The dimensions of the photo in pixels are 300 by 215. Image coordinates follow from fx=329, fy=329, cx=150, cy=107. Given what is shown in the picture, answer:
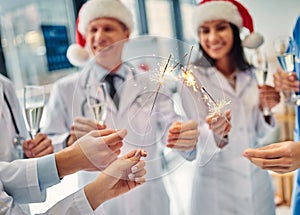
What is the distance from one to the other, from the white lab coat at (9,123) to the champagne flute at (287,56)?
2.28ft

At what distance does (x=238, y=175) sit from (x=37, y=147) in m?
0.63

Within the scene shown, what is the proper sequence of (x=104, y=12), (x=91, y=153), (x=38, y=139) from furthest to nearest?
(x=104, y=12), (x=38, y=139), (x=91, y=153)

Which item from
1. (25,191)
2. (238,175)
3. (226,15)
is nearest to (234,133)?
(238,175)

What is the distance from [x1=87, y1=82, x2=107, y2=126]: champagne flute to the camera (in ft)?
2.41

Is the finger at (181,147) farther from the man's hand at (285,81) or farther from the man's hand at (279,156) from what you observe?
the man's hand at (285,81)

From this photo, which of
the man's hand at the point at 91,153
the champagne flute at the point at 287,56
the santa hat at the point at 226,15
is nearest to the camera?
the man's hand at the point at 91,153

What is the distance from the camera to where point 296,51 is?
87 cm

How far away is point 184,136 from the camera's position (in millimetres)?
678

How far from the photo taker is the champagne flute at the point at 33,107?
2.48 feet

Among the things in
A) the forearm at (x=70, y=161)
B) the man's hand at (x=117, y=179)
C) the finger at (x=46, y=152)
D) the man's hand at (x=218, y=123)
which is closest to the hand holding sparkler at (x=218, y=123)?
the man's hand at (x=218, y=123)

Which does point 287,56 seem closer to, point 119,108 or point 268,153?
point 268,153

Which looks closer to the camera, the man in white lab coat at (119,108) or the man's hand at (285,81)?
the man in white lab coat at (119,108)

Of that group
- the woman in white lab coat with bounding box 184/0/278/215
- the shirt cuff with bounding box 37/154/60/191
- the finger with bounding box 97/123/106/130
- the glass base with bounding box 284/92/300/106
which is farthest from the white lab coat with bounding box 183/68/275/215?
the shirt cuff with bounding box 37/154/60/191

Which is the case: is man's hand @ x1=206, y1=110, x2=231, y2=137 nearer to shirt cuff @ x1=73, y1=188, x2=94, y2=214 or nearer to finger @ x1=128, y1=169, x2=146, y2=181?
finger @ x1=128, y1=169, x2=146, y2=181
